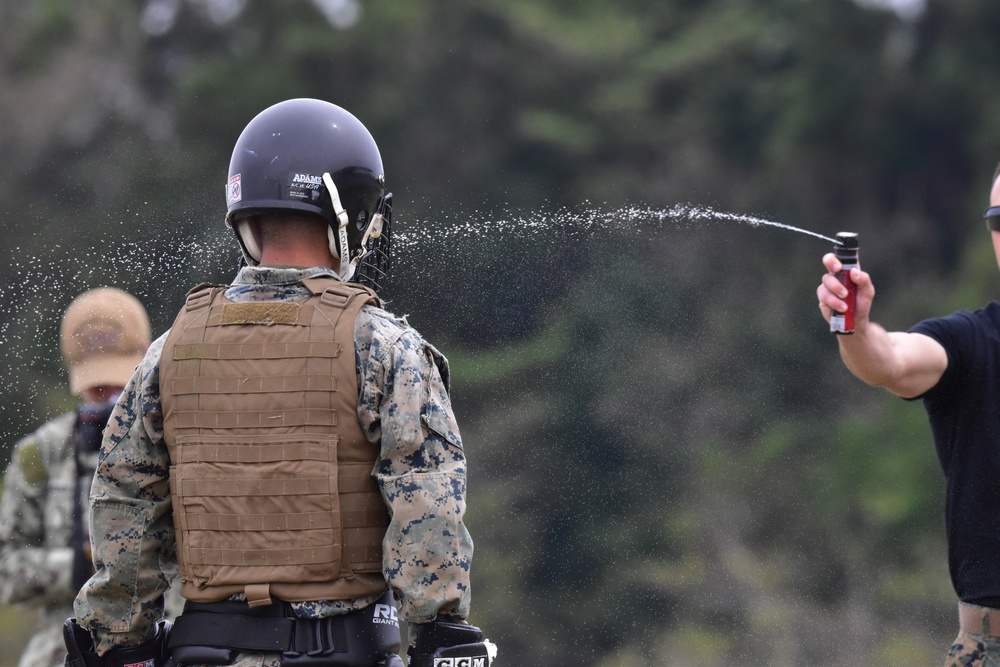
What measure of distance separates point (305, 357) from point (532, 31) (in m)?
11.1

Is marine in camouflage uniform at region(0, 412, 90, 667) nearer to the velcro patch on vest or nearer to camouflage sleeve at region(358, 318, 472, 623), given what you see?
the velcro patch on vest

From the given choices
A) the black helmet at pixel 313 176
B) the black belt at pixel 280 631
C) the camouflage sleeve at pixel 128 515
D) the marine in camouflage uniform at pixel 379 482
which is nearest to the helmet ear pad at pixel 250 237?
the black helmet at pixel 313 176

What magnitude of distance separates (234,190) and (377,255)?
41 cm

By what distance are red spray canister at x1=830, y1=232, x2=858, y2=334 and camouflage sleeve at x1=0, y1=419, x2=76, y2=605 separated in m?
2.73

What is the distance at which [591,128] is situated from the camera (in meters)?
13.1

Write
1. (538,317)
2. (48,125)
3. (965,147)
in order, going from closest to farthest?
(538,317) → (965,147) → (48,125)

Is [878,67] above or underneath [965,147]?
above

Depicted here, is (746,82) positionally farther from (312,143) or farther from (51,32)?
(312,143)

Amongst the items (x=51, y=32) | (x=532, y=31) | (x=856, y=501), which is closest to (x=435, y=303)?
(x=856, y=501)

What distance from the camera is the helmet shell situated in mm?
3072

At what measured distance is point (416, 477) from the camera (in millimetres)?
2801

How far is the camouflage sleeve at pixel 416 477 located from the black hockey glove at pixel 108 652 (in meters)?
0.65

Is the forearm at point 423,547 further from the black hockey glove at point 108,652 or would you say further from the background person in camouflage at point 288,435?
the black hockey glove at point 108,652

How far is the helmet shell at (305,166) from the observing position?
307 centimetres
